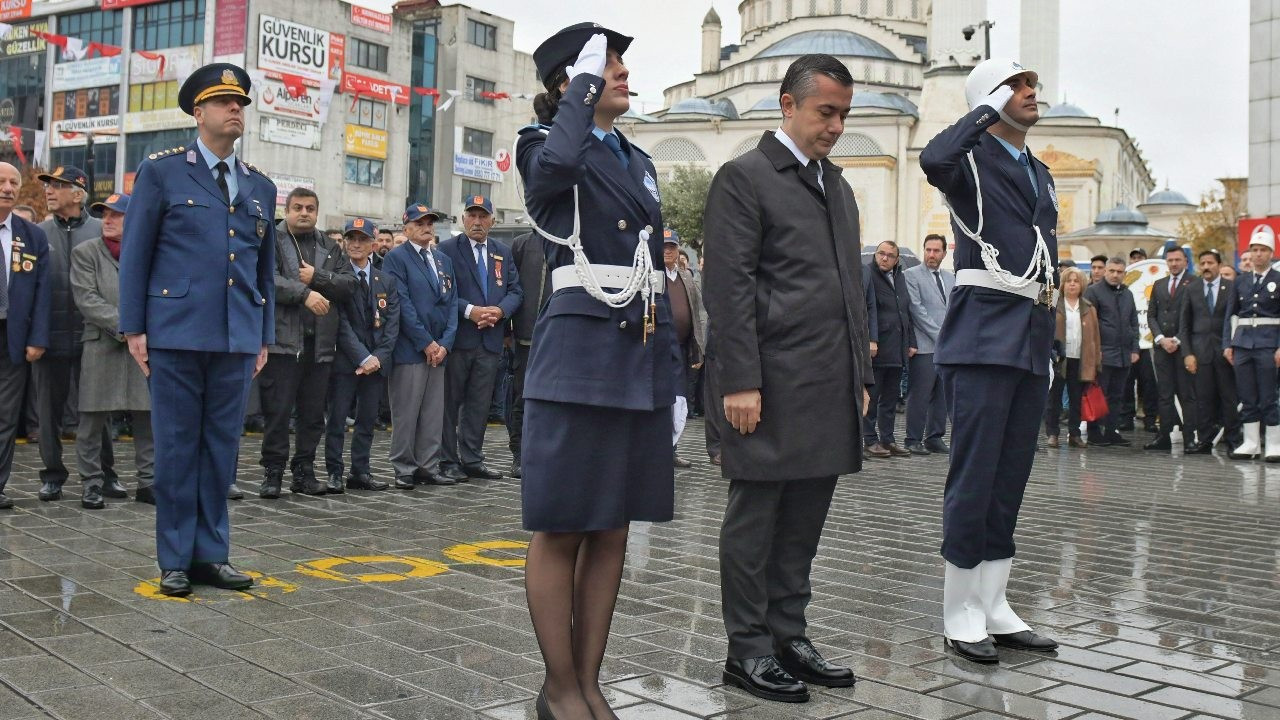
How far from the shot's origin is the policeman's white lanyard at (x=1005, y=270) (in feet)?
16.6

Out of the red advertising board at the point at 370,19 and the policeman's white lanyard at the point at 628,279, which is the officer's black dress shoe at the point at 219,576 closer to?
the policeman's white lanyard at the point at 628,279

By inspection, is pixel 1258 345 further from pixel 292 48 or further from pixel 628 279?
pixel 292 48

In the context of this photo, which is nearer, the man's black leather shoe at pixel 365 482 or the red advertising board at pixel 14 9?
the man's black leather shoe at pixel 365 482

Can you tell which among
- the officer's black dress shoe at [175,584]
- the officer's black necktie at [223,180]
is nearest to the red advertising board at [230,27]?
the officer's black necktie at [223,180]

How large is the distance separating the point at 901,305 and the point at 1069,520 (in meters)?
5.33

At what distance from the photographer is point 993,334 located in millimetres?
5055

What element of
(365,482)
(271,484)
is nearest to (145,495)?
(271,484)

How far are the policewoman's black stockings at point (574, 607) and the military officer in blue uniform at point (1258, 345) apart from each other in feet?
38.7

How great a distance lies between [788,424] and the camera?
4.41 meters

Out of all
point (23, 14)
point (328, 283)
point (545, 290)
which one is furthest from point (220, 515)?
point (23, 14)

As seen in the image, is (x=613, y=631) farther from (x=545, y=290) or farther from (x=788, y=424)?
(x=545, y=290)

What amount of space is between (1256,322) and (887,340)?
4174 mm

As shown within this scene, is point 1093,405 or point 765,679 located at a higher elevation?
point 1093,405

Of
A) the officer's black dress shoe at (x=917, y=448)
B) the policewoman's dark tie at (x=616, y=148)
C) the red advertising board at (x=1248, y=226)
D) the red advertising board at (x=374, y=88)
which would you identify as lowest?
the officer's black dress shoe at (x=917, y=448)
